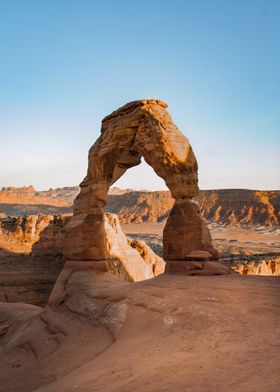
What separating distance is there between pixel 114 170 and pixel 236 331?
319 inches

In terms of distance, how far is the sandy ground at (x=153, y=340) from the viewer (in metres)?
3.54

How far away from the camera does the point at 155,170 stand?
1062 centimetres

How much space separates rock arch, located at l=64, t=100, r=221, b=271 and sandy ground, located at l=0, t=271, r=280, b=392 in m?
1.59

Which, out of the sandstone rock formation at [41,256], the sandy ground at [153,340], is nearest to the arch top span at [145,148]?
the sandy ground at [153,340]

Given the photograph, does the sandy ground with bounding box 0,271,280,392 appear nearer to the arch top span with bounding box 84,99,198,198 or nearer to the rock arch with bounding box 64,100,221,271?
the rock arch with bounding box 64,100,221,271

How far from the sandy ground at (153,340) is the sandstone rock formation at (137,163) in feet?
5.40

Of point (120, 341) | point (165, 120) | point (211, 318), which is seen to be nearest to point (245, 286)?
point (211, 318)

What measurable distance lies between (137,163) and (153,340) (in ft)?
26.6

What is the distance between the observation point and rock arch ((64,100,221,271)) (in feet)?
32.4

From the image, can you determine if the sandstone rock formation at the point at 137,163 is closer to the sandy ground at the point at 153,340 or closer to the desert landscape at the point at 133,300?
the desert landscape at the point at 133,300

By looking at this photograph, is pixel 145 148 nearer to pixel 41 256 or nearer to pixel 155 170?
pixel 155 170

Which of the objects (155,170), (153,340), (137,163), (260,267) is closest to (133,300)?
(153,340)

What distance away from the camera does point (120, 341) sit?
584 centimetres

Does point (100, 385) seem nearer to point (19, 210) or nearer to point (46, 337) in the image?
point (46, 337)
